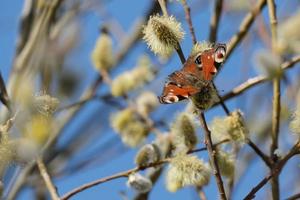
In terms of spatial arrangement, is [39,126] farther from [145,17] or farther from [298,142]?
[145,17]

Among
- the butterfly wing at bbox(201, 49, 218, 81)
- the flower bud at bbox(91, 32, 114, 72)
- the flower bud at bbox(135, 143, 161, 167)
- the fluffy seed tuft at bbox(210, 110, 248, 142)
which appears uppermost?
the flower bud at bbox(91, 32, 114, 72)

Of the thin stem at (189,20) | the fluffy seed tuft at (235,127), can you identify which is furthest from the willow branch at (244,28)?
the thin stem at (189,20)

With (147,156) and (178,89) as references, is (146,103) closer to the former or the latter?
(147,156)

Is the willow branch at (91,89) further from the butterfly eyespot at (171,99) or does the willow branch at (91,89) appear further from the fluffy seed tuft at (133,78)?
the butterfly eyespot at (171,99)

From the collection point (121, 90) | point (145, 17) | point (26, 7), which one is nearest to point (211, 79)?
point (121, 90)

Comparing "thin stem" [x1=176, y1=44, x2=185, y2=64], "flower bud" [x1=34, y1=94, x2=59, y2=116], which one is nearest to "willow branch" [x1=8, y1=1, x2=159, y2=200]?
"flower bud" [x1=34, y1=94, x2=59, y2=116]

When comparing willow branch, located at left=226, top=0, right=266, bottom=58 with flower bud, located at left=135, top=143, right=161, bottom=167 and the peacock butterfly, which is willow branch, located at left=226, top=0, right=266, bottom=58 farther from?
the peacock butterfly
